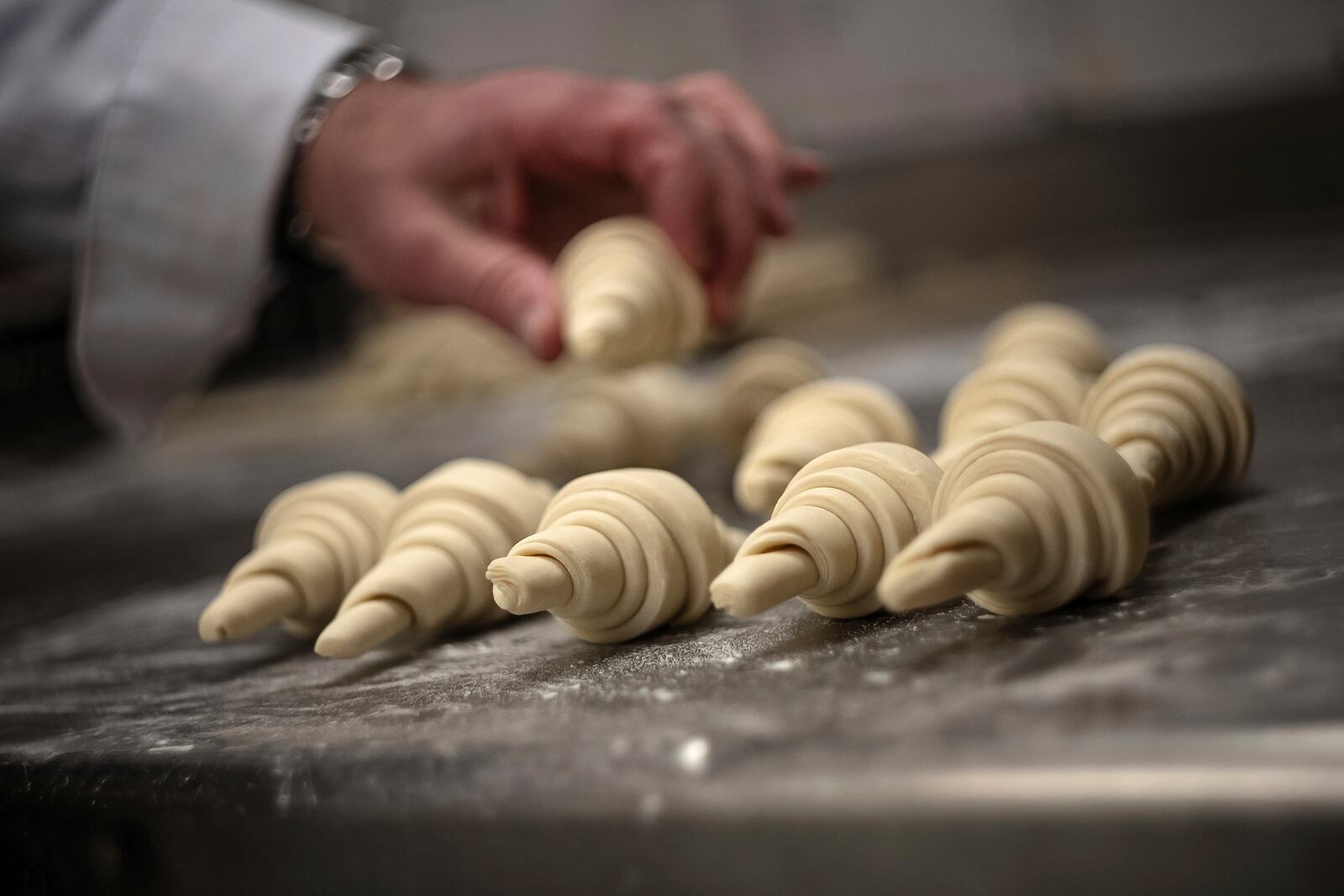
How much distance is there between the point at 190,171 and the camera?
65.0 inches

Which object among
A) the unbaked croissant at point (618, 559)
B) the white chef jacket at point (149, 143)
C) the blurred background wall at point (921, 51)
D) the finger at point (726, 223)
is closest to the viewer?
the unbaked croissant at point (618, 559)

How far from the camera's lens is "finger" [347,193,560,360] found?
4.35ft

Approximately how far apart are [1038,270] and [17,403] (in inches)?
120

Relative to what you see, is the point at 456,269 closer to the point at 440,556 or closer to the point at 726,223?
the point at 726,223

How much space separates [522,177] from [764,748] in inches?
45.2

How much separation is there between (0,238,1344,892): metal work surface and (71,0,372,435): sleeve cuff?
710 millimetres

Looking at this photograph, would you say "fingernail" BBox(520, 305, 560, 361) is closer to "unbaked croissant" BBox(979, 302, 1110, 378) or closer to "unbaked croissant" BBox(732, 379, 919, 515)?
"unbaked croissant" BBox(732, 379, 919, 515)

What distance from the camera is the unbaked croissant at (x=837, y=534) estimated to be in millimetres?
729

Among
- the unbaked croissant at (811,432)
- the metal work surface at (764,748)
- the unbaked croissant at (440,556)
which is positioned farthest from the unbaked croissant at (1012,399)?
the unbaked croissant at (440,556)

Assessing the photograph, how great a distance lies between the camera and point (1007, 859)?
510mm

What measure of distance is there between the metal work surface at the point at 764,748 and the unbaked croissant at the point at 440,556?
40 mm

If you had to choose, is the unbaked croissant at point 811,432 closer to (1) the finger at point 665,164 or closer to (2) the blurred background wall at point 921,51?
(1) the finger at point 665,164

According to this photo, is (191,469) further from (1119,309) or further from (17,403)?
(1119,309)

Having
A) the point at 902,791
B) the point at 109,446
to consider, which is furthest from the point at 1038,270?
the point at 902,791
